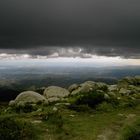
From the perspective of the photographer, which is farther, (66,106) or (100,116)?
(66,106)

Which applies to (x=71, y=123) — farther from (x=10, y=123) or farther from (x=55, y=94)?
(x=55, y=94)

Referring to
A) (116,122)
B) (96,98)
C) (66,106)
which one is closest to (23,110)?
(66,106)

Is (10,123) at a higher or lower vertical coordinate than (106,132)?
higher

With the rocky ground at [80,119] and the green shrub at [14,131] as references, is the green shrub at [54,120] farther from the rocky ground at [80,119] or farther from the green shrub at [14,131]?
the green shrub at [14,131]

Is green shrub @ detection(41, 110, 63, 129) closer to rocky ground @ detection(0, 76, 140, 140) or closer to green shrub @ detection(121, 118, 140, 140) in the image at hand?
rocky ground @ detection(0, 76, 140, 140)

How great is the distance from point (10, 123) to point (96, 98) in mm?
14538

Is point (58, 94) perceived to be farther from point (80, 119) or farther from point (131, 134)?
point (131, 134)

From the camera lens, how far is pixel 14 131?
642 inches

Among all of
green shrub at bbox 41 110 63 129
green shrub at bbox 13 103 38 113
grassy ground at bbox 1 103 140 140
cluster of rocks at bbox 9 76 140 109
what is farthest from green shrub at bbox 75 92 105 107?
green shrub at bbox 41 110 63 129

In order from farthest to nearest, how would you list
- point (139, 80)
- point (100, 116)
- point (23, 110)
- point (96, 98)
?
point (139, 80) → point (96, 98) → point (23, 110) → point (100, 116)

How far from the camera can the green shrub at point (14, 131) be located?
15742 mm

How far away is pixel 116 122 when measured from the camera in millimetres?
22844

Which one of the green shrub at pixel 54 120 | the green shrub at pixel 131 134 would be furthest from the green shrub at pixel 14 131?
the green shrub at pixel 131 134

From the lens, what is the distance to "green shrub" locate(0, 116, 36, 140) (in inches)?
620
